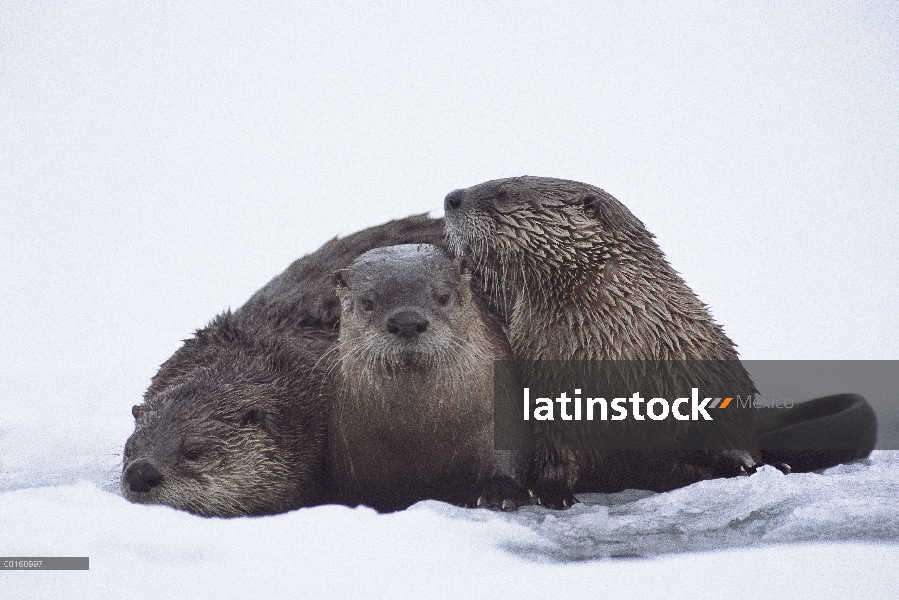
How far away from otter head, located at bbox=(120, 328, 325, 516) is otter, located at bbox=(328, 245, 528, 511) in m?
0.14

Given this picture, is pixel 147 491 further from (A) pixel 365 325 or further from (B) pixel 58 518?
(A) pixel 365 325

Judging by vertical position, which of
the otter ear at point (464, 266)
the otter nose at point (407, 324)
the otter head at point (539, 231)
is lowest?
the otter nose at point (407, 324)

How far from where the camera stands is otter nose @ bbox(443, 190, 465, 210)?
3529mm

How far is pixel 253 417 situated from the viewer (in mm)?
3312

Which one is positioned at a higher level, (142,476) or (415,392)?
(415,392)

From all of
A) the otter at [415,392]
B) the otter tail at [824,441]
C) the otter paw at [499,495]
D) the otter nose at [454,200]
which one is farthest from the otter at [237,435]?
the otter tail at [824,441]

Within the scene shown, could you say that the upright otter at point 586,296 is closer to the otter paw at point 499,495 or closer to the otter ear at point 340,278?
the otter paw at point 499,495

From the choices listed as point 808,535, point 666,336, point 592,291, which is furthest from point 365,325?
point 808,535

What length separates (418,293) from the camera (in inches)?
123

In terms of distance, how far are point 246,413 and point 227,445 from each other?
0.45 ft

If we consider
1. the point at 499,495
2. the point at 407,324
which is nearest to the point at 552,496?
the point at 499,495

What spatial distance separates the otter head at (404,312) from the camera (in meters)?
3.07

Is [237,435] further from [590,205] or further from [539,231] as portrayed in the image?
[590,205]

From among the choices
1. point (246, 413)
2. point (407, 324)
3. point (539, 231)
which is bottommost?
point (246, 413)
